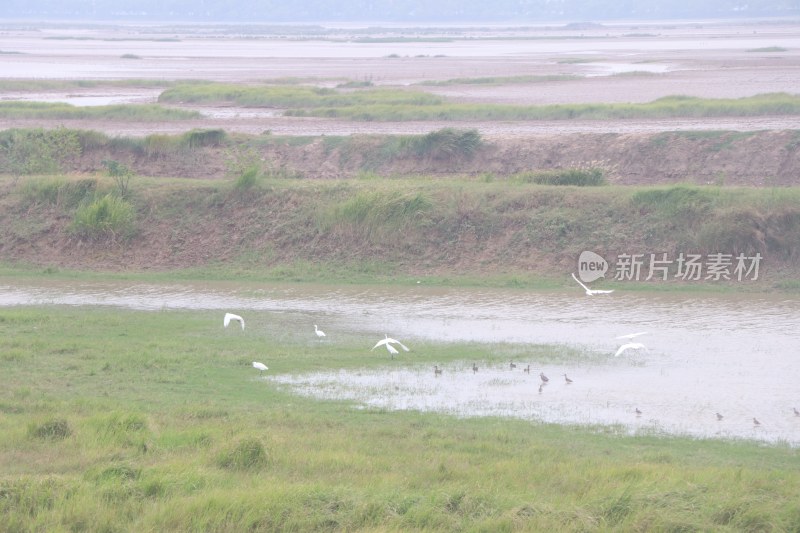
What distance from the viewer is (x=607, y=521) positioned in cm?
793

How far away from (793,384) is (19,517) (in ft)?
28.4

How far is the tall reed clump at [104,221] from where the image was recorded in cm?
2131

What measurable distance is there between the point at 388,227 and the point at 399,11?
149972 mm

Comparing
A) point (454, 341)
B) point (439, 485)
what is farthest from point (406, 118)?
point (439, 485)

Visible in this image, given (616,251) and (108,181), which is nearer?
(616,251)

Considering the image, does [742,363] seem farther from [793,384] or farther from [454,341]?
[454,341]

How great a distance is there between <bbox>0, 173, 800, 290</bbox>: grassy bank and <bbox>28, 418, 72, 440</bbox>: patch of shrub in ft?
35.0

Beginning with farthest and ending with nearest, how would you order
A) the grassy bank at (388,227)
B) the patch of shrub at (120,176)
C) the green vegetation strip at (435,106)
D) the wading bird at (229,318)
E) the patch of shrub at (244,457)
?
the green vegetation strip at (435,106), the patch of shrub at (120,176), the grassy bank at (388,227), the wading bird at (229,318), the patch of shrub at (244,457)

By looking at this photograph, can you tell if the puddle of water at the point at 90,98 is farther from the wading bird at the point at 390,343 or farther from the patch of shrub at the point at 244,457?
the patch of shrub at the point at 244,457

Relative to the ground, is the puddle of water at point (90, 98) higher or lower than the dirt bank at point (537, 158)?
higher

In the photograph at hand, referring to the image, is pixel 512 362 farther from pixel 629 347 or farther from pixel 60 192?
pixel 60 192

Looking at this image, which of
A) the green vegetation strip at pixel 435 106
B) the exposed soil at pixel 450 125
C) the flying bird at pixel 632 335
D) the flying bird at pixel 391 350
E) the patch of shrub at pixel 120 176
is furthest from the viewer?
the green vegetation strip at pixel 435 106
